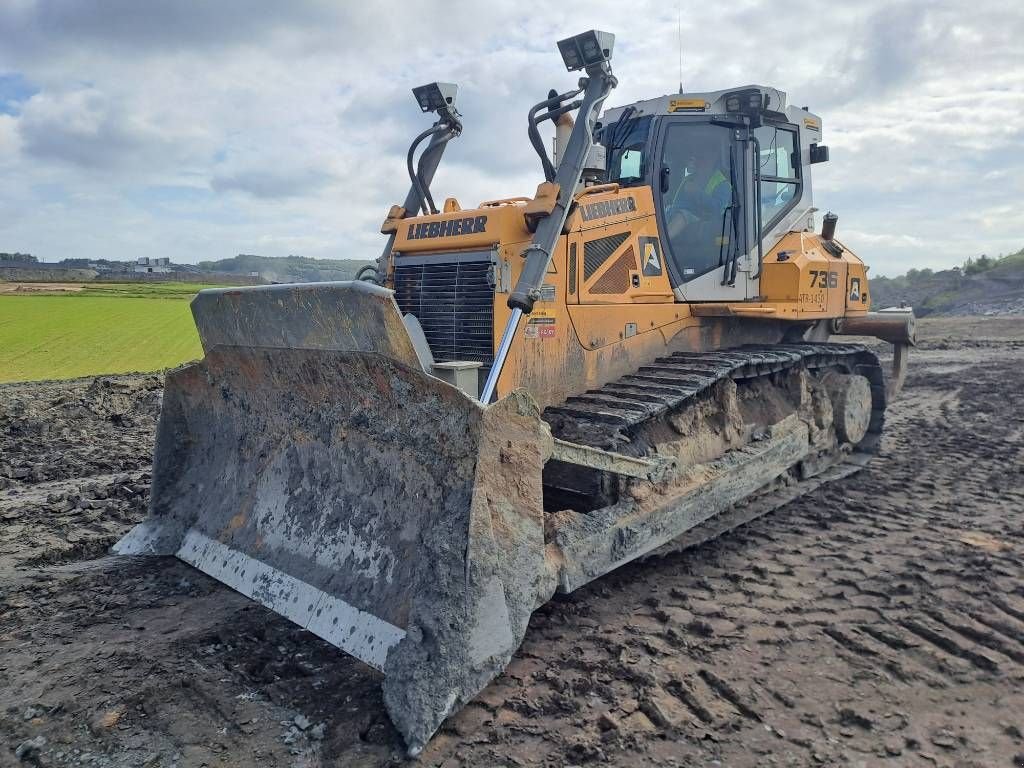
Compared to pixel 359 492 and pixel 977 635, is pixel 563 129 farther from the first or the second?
pixel 977 635

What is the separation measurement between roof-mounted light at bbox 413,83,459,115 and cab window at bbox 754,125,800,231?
2.44 meters

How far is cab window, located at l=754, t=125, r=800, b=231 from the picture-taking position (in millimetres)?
6312

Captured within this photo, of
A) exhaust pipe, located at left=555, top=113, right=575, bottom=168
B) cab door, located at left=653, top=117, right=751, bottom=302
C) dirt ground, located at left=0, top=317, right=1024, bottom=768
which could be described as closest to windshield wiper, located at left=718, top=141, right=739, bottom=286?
cab door, located at left=653, top=117, right=751, bottom=302

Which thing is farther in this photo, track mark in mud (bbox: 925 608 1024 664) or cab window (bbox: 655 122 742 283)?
cab window (bbox: 655 122 742 283)

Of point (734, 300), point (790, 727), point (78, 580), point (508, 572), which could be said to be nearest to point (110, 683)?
point (78, 580)

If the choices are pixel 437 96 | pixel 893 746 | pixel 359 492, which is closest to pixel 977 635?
pixel 893 746

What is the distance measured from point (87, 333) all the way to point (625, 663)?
1622 centimetres

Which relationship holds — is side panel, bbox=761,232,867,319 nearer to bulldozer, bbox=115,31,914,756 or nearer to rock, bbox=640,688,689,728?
bulldozer, bbox=115,31,914,756

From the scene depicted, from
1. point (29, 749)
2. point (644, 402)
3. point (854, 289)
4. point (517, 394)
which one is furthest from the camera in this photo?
point (854, 289)

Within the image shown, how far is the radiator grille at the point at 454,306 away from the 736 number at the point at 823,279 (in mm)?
3375

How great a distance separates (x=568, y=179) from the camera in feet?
14.7

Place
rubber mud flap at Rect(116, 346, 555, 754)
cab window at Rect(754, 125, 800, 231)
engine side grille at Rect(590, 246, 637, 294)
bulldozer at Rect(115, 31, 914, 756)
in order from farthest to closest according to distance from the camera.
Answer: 1. cab window at Rect(754, 125, 800, 231)
2. engine side grille at Rect(590, 246, 637, 294)
3. bulldozer at Rect(115, 31, 914, 756)
4. rubber mud flap at Rect(116, 346, 555, 754)

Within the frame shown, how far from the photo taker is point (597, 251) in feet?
15.9

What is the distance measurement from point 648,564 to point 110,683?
2794 millimetres
